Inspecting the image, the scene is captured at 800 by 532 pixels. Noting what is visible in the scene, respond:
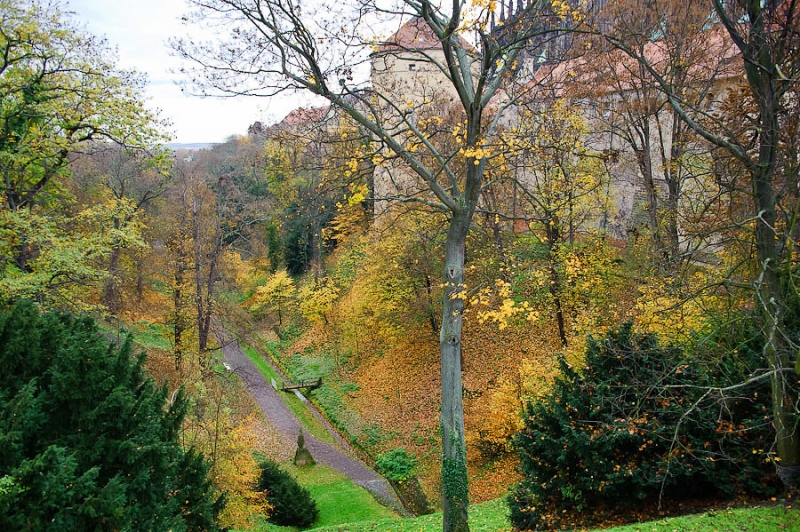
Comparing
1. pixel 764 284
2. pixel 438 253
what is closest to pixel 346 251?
pixel 438 253

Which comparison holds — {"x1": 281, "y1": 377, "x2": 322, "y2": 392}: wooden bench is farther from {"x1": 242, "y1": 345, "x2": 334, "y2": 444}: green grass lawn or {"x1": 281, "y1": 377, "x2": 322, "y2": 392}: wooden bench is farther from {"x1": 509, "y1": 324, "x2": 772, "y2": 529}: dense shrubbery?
{"x1": 509, "y1": 324, "x2": 772, "y2": 529}: dense shrubbery

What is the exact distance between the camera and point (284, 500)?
12.7 meters

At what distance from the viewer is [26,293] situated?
8969 mm

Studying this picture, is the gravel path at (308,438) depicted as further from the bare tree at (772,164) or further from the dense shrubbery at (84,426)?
the bare tree at (772,164)

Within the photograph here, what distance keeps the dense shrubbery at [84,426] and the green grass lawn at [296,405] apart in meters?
13.2

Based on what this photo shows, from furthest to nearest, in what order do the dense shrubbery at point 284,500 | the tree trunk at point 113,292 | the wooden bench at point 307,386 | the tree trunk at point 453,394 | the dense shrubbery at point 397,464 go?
the wooden bench at point 307,386 < the tree trunk at point 113,292 < the dense shrubbery at point 397,464 < the dense shrubbery at point 284,500 < the tree trunk at point 453,394

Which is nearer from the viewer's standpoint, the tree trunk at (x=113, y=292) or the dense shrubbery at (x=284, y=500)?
the dense shrubbery at (x=284, y=500)

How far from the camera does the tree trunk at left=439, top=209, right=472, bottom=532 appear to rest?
7324 mm

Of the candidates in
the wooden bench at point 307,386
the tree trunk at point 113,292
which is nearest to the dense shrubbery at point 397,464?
the wooden bench at point 307,386

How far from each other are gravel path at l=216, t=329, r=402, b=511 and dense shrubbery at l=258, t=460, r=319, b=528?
94.8 inches

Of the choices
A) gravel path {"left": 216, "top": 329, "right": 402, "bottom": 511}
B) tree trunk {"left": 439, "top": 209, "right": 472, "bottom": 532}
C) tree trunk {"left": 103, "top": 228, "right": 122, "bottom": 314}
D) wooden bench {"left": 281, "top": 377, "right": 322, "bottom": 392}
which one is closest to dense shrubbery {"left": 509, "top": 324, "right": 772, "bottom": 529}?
tree trunk {"left": 439, "top": 209, "right": 472, "bottom": 532}

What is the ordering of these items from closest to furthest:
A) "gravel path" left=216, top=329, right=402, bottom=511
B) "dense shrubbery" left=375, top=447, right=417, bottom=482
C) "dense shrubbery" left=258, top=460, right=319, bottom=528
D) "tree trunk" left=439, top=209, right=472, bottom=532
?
"tree trunk" left=439, top=209, right=472, bottom=532 → "dense shrubbery" left=258, top=460, right=319, bottom=528 → "gravel path" left=216, top=329, right=402, bottom=511 → "dense shrubbery" left=375, top=447, right=417, bottom=482

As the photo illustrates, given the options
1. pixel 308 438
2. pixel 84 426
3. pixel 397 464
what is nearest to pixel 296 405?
pixel 308 438

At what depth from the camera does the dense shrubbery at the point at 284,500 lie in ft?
41.6
